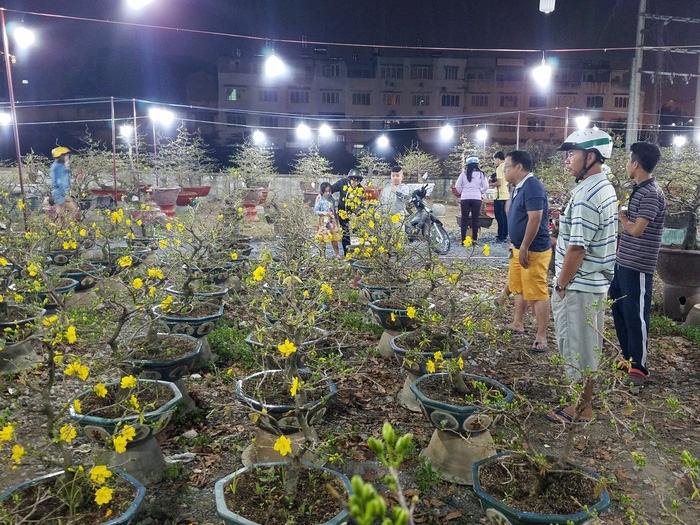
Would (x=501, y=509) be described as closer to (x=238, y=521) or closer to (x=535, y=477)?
(x=535, y=477)

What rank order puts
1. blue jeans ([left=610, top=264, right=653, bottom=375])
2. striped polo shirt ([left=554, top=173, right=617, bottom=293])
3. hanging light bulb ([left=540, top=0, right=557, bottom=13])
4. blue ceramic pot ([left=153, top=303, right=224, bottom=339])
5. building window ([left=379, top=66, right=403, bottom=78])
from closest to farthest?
striped polo shirt ([left=554, top=173, right=617, bottom=293]) → blue jeans ([left=610, top=264, right=653, bottom=375]) → blue ceramic pot ([left=153, top=303, right=224, bottom=339]) → hanging light bulb ([left=540, top=0, right=557, bottom=13]) → building window ([left=379, top=66, right=403, bottom=78])

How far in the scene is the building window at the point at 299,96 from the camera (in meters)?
35.1

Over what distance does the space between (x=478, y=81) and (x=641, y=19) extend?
2476 centimetres

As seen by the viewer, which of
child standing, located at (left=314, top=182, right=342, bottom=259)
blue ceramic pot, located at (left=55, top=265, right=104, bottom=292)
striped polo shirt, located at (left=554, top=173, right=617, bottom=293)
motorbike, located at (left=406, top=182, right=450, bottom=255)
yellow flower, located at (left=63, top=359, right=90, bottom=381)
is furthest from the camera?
motorbike, located at (left=406, top=182, right=450, bottom=255)

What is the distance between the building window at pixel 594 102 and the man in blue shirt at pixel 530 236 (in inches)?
1437

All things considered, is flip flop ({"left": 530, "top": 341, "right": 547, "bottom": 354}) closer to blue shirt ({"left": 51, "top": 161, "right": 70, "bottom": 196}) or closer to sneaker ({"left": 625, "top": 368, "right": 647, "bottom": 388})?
sneaker ({"left": 625, "top": 368, "right": 647, "bottom": 388})

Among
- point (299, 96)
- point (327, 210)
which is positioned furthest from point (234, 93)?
point (327, 210)

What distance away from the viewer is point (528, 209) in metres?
4.68

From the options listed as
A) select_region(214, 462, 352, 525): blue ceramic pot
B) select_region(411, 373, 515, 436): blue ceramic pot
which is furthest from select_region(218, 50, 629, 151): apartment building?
select_region(214, 462, 352, 525): blue ceramic pot

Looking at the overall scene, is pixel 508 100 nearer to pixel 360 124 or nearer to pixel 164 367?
pixel 360 124

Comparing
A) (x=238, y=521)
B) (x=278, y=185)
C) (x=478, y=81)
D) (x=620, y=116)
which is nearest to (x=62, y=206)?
(x=238, y=521)

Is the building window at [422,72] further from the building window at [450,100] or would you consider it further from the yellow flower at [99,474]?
the yellow flower at [99,474]

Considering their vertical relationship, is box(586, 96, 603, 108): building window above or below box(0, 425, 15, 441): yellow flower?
above

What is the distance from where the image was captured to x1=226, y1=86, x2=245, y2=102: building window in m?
34.2
